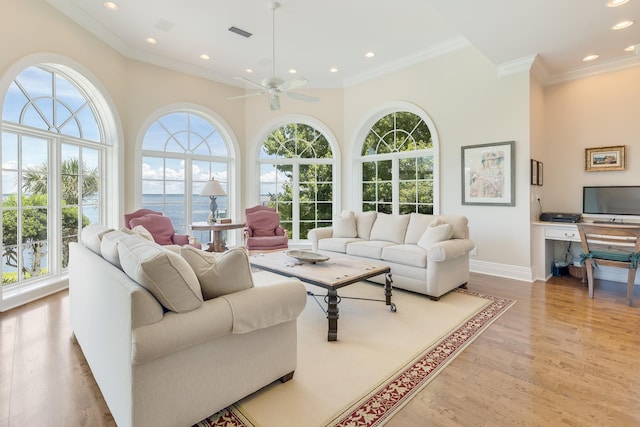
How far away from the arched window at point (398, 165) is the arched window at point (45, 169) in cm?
474

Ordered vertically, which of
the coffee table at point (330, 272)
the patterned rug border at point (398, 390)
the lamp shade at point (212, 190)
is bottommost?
the patterned rug border at point (398, 390)

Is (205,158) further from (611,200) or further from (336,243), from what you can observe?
(611,200)

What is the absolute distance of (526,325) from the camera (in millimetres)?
2973

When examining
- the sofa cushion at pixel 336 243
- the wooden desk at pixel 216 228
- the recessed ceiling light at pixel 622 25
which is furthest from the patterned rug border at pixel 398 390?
the wooden desk at pixel 216 228

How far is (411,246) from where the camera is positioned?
4102 millimetres

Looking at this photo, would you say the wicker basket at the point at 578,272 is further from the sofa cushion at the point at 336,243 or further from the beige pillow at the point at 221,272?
the beige pillow at the point at 221,272

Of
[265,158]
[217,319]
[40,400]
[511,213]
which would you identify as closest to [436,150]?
[511,213]

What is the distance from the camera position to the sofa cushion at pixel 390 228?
4508 millimetres

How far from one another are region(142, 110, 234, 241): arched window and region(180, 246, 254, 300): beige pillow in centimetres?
450

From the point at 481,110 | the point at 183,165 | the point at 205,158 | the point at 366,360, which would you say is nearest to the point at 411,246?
the point at 366,360

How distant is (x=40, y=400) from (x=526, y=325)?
3763 mm

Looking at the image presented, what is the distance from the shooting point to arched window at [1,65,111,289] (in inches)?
145

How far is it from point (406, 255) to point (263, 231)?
2.81m

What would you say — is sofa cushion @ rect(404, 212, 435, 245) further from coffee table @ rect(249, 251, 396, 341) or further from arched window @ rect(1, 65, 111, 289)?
arched window @ rect(1, 65, 111, 289)
